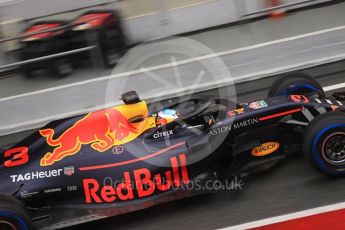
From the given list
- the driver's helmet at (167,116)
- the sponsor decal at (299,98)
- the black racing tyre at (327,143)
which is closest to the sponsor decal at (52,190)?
the driver's helmet at (167,116)

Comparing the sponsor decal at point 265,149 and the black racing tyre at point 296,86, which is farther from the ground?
the black racing tyre at point 296,86

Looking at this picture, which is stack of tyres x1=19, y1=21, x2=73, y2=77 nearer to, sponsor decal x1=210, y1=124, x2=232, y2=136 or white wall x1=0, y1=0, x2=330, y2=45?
white wall x1=0, y1=0, x2=330, y2=45

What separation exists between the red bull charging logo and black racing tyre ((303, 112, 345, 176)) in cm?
166

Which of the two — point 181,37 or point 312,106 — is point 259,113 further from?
point 181,37

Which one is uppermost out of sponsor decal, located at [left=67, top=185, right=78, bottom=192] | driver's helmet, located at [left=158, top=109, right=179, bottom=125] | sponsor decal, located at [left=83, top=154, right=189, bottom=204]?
driver's helmet, located at [left=158, top=109, right=179, bottom=125]

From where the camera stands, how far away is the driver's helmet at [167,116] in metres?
5.54

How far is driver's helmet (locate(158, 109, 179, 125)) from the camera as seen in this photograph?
554 cm

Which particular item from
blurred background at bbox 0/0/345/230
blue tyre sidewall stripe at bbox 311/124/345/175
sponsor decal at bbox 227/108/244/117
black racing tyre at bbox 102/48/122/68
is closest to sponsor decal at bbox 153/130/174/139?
sponsor decal at bbox 227/108/244/117

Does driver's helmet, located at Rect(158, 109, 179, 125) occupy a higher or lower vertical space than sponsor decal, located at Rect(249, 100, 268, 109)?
higher

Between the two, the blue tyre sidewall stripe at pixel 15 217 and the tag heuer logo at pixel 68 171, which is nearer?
the blue tyre sidewall stripe at pixel 15 217

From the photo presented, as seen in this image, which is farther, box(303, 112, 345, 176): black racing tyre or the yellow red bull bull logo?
the yellow red bull bull logo

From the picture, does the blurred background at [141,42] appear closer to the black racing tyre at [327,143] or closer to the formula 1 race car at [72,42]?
the formula 1 race car at [72,42]

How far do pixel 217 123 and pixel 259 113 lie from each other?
1.40ft

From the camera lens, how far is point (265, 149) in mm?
5523
